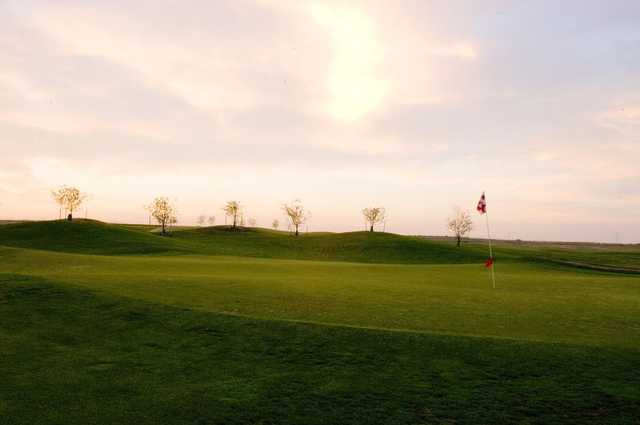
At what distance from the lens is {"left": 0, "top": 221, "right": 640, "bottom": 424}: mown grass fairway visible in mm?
8984

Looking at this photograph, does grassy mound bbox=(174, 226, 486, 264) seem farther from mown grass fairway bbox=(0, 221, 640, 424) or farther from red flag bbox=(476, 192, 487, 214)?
mown grass fairway bbox=(0, 221, 640, 424)

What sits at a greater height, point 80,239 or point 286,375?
point 80,239

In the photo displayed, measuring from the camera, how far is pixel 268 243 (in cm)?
9006

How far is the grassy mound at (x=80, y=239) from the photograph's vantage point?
66.8 meters

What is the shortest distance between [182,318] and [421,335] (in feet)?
26.7

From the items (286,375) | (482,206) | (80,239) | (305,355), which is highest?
(482,206)

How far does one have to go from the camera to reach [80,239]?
74.0 metres

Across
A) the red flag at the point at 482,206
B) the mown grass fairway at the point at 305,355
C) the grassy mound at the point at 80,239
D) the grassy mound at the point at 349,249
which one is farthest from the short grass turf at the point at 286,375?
the grassy mound at the point at 349,249

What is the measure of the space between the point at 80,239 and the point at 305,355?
73.7 meters

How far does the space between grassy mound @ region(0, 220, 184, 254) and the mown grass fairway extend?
1888 inches

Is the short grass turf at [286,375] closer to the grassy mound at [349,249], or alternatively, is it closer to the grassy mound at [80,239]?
the grassy mound at [80,239]

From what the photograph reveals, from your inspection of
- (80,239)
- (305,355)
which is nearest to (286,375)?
(305,355)

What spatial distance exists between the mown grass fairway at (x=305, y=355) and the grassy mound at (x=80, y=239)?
48.0m

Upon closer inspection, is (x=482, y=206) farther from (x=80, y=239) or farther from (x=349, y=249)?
(x=80, y=239)
